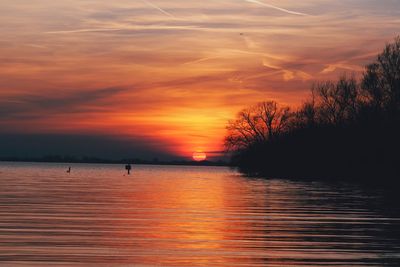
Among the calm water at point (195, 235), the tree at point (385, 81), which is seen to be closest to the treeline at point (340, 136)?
the tree at point (385, 81)

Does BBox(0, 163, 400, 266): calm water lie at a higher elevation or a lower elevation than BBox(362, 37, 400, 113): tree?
lower

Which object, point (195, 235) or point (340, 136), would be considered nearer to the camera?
point (195, 235)

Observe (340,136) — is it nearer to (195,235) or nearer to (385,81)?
(385,81)

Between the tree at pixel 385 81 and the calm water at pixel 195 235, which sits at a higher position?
the tree at pixel 385 81

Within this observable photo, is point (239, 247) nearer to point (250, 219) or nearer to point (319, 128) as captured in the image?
point (250, 219)

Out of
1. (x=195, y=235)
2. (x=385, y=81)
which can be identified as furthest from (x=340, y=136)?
(x=195, y=235)

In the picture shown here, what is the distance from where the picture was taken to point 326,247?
66.1 feet

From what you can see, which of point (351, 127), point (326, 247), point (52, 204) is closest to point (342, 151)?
point (351, 127)

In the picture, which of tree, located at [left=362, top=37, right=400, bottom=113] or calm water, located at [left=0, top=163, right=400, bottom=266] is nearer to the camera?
calm water, located at [left=0, top=163, right=400, bottom=266]

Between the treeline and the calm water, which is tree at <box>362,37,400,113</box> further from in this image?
the calm water

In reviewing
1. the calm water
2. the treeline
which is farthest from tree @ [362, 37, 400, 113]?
the calm water

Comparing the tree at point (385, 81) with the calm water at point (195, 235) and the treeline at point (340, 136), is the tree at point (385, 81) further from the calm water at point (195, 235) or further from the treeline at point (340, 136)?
the calm water at point (195, 235)

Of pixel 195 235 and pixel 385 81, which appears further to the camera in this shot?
pixel 385 81

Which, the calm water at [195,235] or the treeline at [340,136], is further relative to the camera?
the treeline at [340,136]
